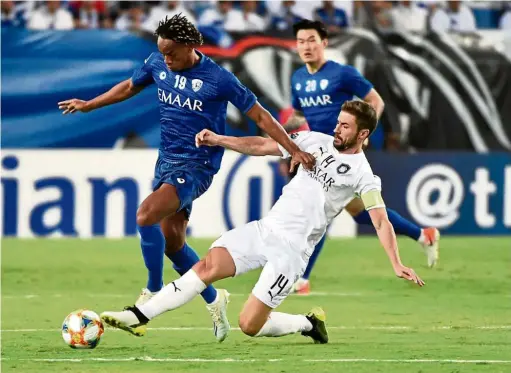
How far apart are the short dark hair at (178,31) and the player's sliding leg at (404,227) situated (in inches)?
125

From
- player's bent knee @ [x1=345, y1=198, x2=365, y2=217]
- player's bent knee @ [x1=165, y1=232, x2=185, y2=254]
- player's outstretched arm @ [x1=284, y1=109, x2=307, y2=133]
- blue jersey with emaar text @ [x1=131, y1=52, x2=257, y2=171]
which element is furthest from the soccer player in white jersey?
player's bent knee @ [x1=345, y1=198, x2=365, y2=217]

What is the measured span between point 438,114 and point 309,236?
28.3 ft

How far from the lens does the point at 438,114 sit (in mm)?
15750

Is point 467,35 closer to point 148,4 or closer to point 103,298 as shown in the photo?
point 148,4

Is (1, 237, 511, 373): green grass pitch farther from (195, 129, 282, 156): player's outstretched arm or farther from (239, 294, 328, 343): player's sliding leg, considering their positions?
(195, 129, 282, 156): player's outstretched arm

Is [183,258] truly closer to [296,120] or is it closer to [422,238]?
[296,120]

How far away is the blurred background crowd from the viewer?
15.7 m

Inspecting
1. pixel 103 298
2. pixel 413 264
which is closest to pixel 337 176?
pixel 103 298

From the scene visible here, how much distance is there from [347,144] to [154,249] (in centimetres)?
178

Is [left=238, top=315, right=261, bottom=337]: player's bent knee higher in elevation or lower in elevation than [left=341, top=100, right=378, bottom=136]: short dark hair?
lower

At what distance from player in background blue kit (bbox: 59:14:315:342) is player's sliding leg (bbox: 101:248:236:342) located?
0.72 m

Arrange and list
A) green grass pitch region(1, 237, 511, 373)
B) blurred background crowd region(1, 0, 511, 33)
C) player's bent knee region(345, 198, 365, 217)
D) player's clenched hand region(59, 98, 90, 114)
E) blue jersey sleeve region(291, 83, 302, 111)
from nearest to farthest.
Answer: green grass pitch region(1, 237, 511, 373)
player's clenched hand region(59, 98, 90, 114)
blue jersey sleeve region(291, 83, 302, 111)
player's bent knee region(345, 198, 365, 217)
blurred background crowd region(1, 0, 511, 33)

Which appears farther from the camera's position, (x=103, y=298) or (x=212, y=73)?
(x=103, y=298)

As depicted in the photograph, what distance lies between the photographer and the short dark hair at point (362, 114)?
24.1 feet
